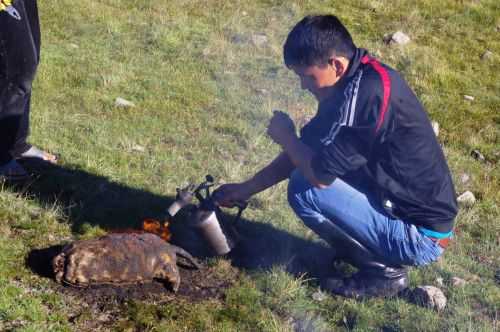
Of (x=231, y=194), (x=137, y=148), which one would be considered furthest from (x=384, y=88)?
(x=137, y=148)

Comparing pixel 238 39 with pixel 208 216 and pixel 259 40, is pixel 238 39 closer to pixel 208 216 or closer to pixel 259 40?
pixel 259 40

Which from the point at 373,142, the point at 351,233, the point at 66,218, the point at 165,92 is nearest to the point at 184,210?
the point at 66,218

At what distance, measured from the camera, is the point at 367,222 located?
413 centimetres

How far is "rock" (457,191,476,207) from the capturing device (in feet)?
→ 19.1

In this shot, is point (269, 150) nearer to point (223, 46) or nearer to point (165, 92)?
point (165, 92)

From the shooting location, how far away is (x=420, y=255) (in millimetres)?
4160

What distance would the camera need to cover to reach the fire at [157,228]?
15.1 feet

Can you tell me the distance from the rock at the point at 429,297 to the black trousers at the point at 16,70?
10.0ft

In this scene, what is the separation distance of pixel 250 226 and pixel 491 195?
2260mm

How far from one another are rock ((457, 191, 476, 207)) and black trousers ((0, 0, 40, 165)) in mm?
3544

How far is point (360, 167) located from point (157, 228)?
4.72ft

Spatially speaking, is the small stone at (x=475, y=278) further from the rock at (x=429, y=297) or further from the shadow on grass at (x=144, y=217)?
the shadow on grass at (x=144, y=217)

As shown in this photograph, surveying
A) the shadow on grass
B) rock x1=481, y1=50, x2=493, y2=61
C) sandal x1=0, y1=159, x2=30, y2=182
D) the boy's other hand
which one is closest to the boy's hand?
the boy's other hand

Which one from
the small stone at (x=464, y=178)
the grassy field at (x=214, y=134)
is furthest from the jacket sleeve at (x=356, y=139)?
the small stone at (x=464, y=178)
